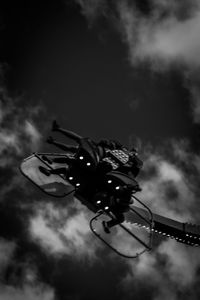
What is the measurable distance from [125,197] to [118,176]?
357 millimetres

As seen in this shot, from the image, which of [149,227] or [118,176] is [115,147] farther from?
[149,227]

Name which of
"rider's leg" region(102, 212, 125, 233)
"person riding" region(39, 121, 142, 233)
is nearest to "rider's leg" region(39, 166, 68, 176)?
"person riding" region(39, 121, 142, 233)

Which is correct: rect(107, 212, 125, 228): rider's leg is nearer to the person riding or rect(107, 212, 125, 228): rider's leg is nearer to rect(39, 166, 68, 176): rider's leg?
the person riding

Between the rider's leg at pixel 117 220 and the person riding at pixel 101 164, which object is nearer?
the person riding at pixel 101 164

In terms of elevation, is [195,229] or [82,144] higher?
[195,229]

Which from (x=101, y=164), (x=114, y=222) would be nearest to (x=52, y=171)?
(x=101, y=164)

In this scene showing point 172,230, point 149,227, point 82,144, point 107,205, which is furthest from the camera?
point 172,230

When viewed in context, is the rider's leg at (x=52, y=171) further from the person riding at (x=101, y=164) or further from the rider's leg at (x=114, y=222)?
the rider's leg at (x=114, y=222)

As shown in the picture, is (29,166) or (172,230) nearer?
(29,166)

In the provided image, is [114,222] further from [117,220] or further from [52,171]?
[52,171]

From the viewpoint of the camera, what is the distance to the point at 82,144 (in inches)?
165

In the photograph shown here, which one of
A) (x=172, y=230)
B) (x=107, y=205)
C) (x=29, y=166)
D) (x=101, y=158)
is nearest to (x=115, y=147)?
(x=101, y=158)

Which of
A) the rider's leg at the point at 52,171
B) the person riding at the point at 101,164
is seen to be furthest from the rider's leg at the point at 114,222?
the rider's leg at the point at 52,171

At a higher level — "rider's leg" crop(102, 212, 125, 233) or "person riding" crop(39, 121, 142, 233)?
"person riding" crop(39, 121, 142, 233)
